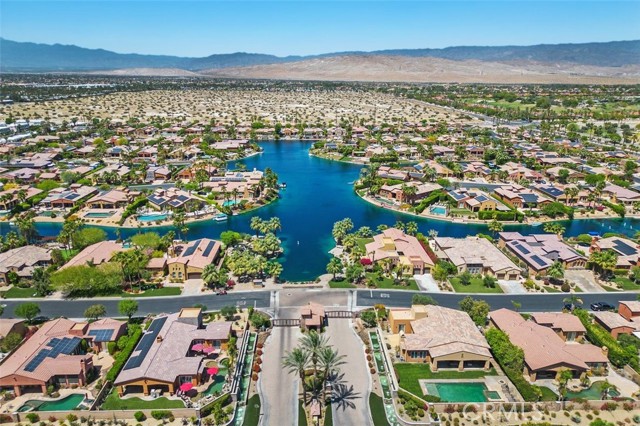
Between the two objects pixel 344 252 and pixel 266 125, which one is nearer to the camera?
pixel 344 252

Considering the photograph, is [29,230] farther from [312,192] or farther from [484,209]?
[484,209]

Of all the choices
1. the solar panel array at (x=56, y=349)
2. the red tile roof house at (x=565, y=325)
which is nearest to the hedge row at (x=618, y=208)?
the red tile roof house at (x=565, y=325)

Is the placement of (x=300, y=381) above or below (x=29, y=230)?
below

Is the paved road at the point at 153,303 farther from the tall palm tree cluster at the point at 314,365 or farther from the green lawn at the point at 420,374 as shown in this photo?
the green lawn at the point at 420,374

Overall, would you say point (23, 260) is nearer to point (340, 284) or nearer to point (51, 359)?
point (51, 359)

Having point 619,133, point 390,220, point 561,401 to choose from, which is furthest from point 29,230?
point 619,133

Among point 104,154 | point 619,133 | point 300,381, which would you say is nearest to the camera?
point 300,381
